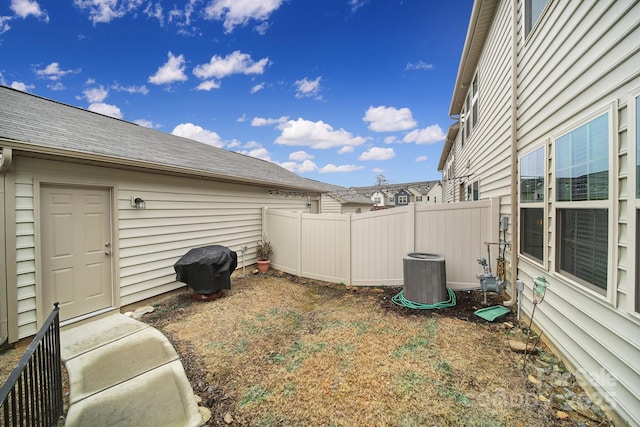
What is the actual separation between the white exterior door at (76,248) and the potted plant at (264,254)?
10.4 feet

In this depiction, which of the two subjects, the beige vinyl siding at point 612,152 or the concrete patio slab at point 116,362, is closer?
the beige vinyl siding at point 612,152


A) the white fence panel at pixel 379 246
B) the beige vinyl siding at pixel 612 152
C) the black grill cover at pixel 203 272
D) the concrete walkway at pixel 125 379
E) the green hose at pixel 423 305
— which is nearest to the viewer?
the beige vinyl siding at pixel 612 152

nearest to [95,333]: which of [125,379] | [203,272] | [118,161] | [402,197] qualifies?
[125,379]

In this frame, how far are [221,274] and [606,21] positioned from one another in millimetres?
5637

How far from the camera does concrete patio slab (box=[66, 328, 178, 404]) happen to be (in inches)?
98.0

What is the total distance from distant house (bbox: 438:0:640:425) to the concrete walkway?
3.23 meters

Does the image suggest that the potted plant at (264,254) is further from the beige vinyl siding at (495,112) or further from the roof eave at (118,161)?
the beige vinyl siding at (495,112)

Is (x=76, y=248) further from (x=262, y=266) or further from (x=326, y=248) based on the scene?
(x=326, y=248)

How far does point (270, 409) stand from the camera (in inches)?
82.7

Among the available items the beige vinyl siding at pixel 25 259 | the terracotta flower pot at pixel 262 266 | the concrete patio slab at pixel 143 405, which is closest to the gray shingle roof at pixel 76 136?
the beige vinyl siding at pixel 25 259

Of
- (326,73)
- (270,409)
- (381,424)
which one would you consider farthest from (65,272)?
→ (326,73)

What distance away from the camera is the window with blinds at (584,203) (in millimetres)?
1995

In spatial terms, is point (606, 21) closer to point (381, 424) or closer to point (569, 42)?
point (569, 42)

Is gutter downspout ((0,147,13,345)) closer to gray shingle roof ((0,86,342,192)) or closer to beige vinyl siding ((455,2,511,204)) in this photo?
gray shingle roof ((0,86,342,192))
